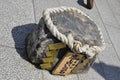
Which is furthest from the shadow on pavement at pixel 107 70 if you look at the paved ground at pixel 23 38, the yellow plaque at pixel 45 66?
the yellow plaque at pixel 45 66

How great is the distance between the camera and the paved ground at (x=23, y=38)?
310 cm

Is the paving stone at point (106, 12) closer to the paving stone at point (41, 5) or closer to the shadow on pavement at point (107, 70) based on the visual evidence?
the paving stone at point (41, 5)

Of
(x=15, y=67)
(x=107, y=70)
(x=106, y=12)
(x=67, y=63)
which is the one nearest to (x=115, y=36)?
(x=106, y=12)

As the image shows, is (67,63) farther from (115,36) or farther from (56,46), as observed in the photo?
(115,36)

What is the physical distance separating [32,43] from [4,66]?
433 millimetres

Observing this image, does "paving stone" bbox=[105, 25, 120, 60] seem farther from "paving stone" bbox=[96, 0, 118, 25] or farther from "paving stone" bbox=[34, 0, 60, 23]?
"paving stone" bbox=[34, 0, 60, 23]

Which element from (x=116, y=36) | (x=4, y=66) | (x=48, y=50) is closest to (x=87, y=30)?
(x=48, y=50)

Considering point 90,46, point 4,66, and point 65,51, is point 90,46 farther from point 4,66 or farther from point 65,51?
point 4,66

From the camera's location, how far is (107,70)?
12.7 feet

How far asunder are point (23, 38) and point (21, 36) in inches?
1.8

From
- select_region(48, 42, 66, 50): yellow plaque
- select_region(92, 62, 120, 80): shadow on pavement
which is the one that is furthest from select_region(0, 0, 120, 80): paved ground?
select_region(48, 42, 66, 50): yellow plaque

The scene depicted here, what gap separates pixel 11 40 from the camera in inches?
133

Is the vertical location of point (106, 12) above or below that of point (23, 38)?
below

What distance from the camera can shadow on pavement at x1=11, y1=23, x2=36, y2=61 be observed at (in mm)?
3304
